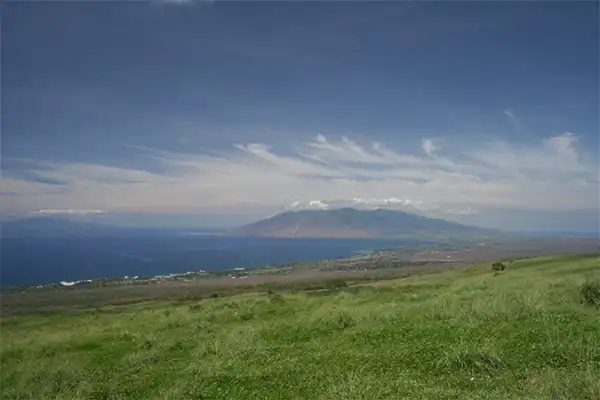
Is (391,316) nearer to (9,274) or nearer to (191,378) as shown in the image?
(191,378)

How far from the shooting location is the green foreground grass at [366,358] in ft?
40.4

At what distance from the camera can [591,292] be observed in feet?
65.3

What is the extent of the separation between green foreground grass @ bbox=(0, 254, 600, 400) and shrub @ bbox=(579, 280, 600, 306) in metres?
0.47

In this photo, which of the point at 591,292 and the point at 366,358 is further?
the point at 591,292

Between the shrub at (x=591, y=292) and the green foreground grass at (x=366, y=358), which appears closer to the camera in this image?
the green foreground grass at (x=366, y=358)

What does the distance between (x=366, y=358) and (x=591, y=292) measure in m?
11.4

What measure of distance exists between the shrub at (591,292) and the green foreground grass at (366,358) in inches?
18.4

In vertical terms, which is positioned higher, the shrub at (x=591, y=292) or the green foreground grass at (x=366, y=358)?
the shrub at (x=591, y=292)

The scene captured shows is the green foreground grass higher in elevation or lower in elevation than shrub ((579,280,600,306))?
lower

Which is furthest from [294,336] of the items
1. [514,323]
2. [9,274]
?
[9,274]

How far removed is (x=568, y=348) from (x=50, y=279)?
166 metres

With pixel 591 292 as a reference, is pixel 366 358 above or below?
below

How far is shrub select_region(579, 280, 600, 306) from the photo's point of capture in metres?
19.3

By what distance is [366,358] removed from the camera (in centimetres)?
1503
